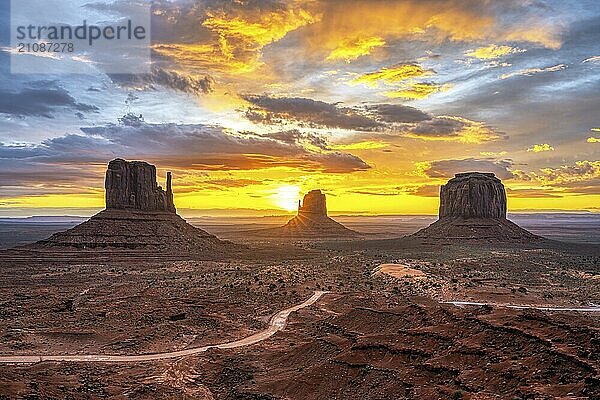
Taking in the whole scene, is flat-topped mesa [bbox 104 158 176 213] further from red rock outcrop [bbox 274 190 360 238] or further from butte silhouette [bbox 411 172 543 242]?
red rock outcrop [bbox 274 190 360 238]

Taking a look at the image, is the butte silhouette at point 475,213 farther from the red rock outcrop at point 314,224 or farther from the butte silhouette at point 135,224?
the butte silhouette at point 135,224

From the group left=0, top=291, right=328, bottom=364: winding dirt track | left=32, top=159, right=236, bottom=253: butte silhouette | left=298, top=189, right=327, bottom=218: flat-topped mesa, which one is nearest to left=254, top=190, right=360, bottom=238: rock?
left=298, top=189, right=327, bottom=218: flat-topped mesa

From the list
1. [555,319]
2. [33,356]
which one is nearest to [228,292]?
[33,356]

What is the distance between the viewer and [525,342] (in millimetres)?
21109

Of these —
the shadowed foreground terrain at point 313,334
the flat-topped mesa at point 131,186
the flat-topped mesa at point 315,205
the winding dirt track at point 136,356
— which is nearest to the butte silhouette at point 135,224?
the flat-topped mesa at point 131,186

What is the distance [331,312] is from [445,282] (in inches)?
741

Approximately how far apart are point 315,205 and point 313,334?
165256mm

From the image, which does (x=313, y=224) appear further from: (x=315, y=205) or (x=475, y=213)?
(x=475, y=213)

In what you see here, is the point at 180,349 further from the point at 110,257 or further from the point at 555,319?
the point at 110,257

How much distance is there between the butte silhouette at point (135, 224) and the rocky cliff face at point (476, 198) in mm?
59979

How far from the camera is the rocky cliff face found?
119 m

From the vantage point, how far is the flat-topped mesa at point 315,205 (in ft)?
640

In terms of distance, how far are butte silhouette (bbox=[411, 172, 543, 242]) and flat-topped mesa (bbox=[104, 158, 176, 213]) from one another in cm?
6795

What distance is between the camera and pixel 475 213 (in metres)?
119
